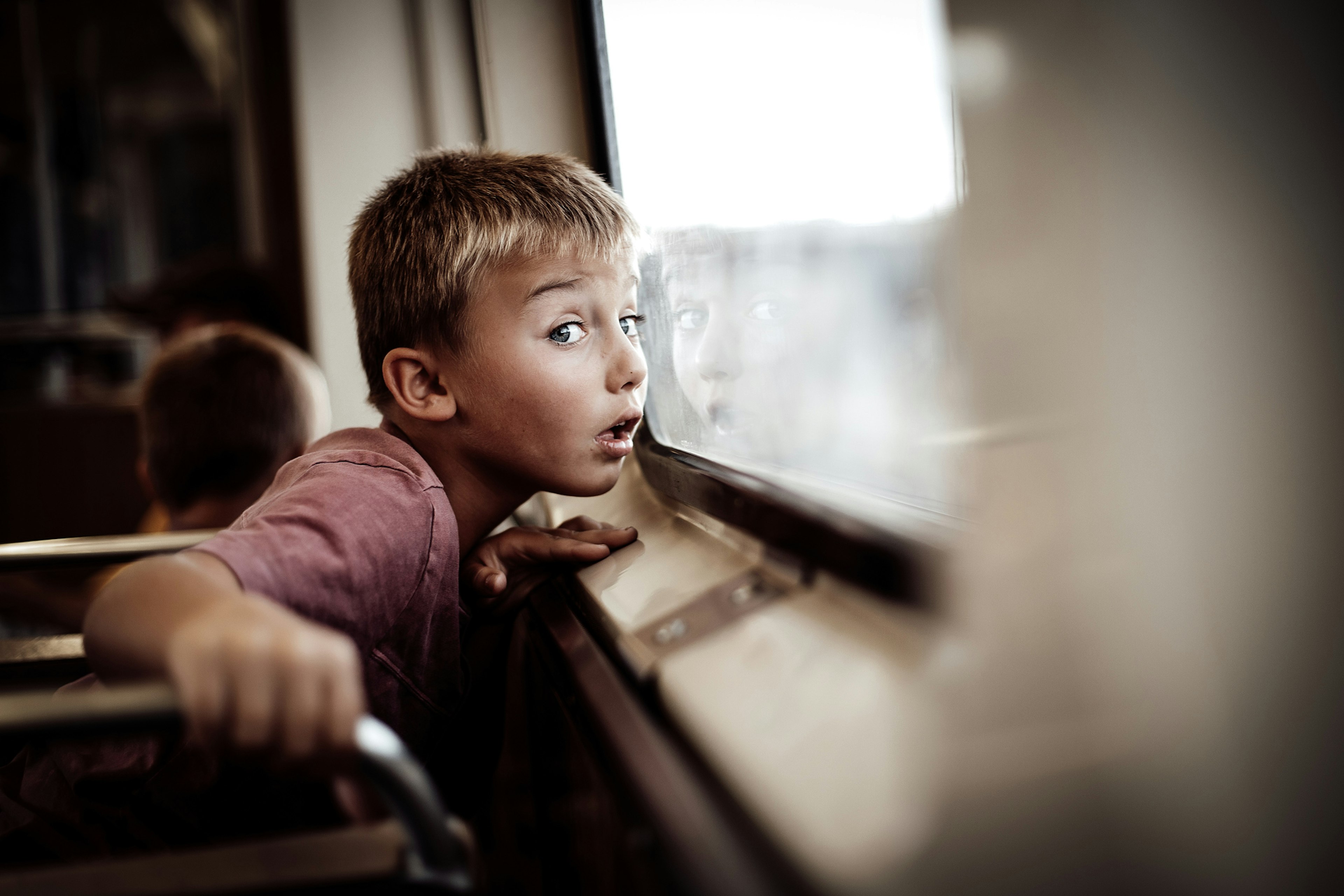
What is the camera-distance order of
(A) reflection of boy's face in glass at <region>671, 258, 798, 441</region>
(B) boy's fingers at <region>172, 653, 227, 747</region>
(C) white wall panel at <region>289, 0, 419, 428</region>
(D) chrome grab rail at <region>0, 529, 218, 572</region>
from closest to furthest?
(B) boy's fingers at <region>172, 653, 227, 747</region>, (A) reflection of boy's face in glass at <region>671, 258, 798, 441</region>, (D) chrome grab rail at <region>0, 529, 218, 572</region>, (C) white wall panel at <region>289, 0, 419, 428</region>

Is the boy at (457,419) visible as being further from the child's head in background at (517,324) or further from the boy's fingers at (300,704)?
the boy's fingers at (300,704)

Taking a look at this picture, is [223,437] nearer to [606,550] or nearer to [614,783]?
[606,550]

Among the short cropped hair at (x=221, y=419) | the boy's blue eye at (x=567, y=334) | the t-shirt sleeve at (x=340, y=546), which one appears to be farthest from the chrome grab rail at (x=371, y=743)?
the short cropped hair at (x=221, y=419)

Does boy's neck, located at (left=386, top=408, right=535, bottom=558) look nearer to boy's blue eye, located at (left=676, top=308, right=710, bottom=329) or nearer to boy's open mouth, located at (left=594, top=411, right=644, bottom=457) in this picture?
boy's open mouth, located at (left=594, top=411, right=644, bottom=457)

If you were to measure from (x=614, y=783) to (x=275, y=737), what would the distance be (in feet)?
0.67

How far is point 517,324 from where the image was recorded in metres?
0.81

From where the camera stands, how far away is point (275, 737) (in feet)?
1.24

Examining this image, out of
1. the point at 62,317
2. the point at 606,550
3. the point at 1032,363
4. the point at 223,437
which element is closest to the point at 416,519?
the point at 606,550

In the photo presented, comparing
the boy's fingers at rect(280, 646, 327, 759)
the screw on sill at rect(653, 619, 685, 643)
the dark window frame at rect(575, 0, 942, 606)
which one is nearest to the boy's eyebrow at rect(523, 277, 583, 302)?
the dark window frame at rect(575, 0, 942, 606)

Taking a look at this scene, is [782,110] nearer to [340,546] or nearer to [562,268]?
[562,268]

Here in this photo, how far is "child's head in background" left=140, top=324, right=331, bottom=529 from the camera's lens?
1354mm

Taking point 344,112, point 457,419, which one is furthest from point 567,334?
point 344,112

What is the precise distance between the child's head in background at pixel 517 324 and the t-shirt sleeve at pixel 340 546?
5.5 inches

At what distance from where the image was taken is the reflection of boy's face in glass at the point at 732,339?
646 millimetres
